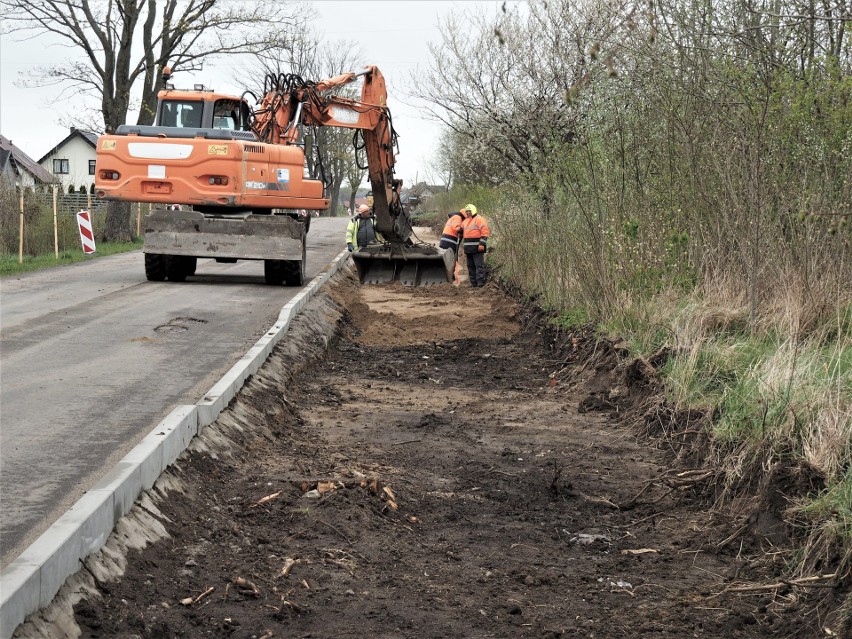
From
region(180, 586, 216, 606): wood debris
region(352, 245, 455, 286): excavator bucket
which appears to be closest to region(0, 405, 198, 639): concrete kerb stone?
region(180, 586, 216, 606): wood debris

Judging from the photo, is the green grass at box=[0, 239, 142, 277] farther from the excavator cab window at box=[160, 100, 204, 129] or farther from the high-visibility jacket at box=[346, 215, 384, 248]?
the high-visibility jacket at box=[346, 215, 384, 248]

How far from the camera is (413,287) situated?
68.9 ft

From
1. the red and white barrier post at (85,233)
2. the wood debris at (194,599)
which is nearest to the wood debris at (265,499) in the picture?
the wood debris at (194,599)

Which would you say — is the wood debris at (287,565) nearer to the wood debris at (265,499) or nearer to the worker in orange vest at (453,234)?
the wood debris at (265,499)

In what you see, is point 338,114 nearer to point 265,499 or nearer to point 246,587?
point 265,499

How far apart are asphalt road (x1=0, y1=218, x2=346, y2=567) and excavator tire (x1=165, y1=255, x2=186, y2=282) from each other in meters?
0.20

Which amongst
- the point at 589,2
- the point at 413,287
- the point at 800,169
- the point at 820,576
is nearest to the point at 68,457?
the point at 820,576

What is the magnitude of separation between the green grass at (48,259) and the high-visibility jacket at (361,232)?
634cm

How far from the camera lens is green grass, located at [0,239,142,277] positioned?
20705mm

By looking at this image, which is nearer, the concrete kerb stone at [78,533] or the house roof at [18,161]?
the concrete kerb stone at [78,533]

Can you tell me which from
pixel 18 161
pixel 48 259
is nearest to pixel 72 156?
pixel 18 161

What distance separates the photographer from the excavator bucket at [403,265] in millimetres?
21016

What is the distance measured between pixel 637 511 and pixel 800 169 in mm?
4856

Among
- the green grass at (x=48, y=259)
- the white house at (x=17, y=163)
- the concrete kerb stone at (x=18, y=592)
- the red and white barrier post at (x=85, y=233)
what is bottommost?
the concrete kerb stone at (x=18, y=592)
